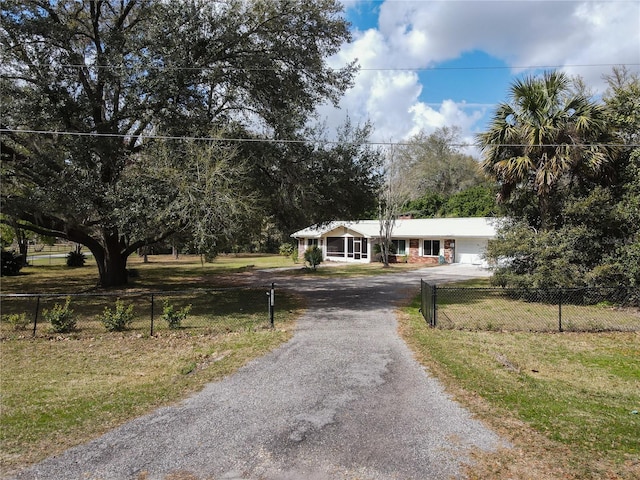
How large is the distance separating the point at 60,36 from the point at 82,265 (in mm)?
25278

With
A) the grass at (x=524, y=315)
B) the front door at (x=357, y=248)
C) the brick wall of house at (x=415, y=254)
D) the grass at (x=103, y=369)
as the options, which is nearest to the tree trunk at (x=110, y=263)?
the grass at (x=103, y=369)

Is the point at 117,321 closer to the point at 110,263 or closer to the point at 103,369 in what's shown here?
the point at 103,369

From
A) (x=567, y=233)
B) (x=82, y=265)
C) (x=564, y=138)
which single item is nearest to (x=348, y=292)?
(x=567, y=233)

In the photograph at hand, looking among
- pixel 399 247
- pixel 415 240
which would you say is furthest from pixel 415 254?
pixel 399 247

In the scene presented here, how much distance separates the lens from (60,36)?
514 inches

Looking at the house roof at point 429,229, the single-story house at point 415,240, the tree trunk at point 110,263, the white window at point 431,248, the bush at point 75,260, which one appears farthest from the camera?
the white window at point 431,248

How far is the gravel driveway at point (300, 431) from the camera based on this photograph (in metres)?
3.93

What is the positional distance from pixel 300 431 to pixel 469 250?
30.4 meters

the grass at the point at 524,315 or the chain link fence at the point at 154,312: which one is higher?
the grass at the point at 524,315

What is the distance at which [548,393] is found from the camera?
612 cm

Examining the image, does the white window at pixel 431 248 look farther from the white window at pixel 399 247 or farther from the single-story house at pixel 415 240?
the white window at pixel 399 247

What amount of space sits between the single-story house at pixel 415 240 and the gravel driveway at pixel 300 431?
83.5 feet

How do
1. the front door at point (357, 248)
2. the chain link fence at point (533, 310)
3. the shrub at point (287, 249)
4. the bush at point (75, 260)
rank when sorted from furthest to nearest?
the shrub at point (287, 249)
the front door at point (357, 248)
the bush at point (75, 260)
the chain link fence at point (533, 310)

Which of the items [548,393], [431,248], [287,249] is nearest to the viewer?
[548,393]
